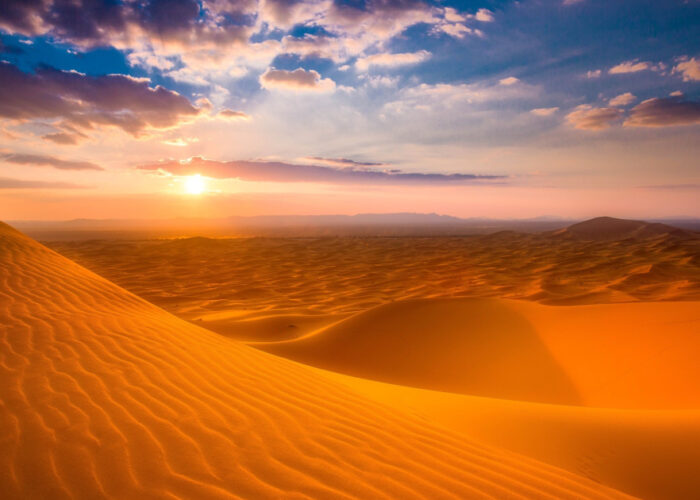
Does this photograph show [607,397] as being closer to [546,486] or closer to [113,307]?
[546,486]

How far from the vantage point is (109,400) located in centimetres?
282

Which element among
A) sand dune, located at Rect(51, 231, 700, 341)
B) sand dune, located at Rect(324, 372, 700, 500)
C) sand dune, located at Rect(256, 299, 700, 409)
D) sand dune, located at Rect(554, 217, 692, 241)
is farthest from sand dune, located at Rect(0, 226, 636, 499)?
sand dune, located at Rect(554, 217, 692, 241)

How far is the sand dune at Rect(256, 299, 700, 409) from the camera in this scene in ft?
18.3

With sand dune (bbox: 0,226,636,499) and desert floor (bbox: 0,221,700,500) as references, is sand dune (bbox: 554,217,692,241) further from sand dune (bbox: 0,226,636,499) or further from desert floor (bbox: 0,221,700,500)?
sand dune (bbox: 0,226,636,499)

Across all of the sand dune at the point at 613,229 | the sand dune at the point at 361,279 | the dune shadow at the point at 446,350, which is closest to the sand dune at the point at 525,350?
the dune shadow at the point at 446,350

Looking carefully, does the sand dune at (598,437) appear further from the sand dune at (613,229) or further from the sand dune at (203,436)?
the sand dune at (613,229)

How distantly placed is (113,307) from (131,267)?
16488 mm

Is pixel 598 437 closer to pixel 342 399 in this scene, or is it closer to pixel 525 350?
pixel 342 399

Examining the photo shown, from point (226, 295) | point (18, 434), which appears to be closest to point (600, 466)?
point (18, 434)

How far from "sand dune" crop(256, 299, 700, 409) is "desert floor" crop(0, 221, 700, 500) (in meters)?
0.04

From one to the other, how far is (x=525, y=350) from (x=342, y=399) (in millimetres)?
4611

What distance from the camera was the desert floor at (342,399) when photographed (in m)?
2.22

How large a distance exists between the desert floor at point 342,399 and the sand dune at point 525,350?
0.04 metres

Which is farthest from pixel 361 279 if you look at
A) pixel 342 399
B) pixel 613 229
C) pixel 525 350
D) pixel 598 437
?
pixel 613 229
